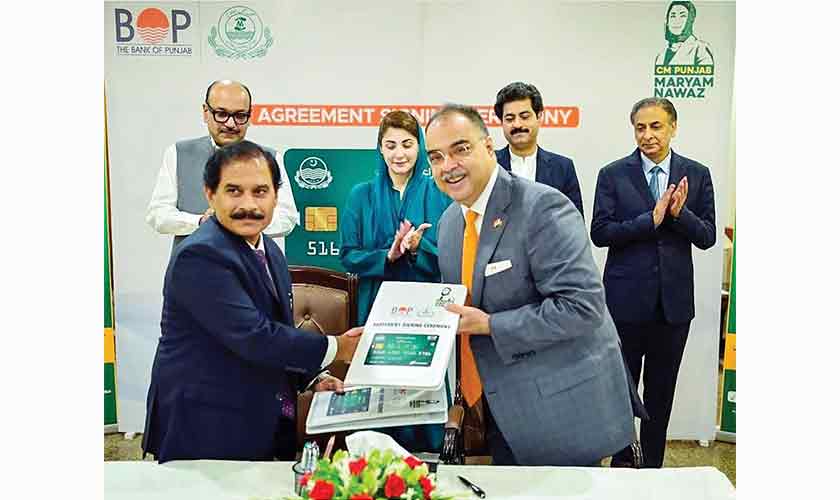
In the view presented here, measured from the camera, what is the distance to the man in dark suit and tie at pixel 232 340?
2.63m

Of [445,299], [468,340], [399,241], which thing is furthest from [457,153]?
[468,340]

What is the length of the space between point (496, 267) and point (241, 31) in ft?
4.14

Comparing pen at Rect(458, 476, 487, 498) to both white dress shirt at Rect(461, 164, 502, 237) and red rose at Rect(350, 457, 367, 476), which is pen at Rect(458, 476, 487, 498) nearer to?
red rose at Rect(350, 457, 367, 476)

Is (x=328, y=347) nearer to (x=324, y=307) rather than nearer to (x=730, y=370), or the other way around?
(x=324, y=307)

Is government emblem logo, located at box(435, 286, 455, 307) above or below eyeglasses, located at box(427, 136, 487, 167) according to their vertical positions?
below

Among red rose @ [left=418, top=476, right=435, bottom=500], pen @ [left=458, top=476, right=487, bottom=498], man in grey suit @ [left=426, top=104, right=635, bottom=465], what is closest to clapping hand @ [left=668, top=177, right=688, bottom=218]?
man in grey suit @ [left=426, top=104, right=635, bottom=465]

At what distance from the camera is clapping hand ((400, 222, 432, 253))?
→ 2822 mm

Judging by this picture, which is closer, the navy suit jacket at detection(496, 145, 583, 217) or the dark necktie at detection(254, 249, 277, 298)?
the dark necktie at detection(254, 249, 277, 298)

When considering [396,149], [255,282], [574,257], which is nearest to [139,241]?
[255,282]

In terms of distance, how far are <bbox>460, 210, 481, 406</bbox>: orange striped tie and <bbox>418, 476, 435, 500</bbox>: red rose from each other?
1.04m

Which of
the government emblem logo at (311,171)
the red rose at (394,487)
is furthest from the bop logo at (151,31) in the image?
the red rose at (394,487)

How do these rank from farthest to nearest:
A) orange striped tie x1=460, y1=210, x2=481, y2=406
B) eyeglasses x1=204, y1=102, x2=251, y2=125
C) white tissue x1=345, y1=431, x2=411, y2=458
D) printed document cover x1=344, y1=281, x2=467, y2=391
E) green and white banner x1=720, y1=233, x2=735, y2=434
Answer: green and white banner x1=720, y1=233, x2=735, y2=434 → eyeglasses x1=204, y1=102, x2=251, y2=125 → orange striped tie x1=460, y1=210, x2=481, y2=406 → printed document cover x1=344, y1=281, x2=467, y2=391 → white tissue x1=345, y1=431, x2=411, y2=458
